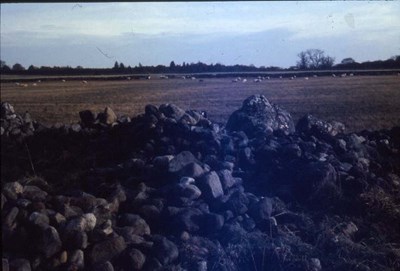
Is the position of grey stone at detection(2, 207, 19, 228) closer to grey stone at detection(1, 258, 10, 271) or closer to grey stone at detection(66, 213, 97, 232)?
grey stone at detection(1, 258, 10, 271)

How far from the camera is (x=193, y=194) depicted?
6473 millimetres

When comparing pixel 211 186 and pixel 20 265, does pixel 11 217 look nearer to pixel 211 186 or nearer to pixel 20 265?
pixel 20 265

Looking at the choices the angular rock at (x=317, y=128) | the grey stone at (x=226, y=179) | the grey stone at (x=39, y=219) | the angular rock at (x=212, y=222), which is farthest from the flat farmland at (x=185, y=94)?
the angular rock at (x=212, y=222)

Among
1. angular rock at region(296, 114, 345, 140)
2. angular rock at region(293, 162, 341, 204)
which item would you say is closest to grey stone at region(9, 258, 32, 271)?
angular rock at region(293, 162, 341, 204)

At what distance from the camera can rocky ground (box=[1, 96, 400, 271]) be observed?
557cm

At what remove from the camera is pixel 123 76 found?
686 centimetres

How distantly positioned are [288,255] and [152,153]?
2.80 meters

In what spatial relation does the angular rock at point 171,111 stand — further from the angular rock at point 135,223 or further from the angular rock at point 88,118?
the angular rock at point 135,223

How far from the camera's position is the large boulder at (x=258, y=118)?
895 cm

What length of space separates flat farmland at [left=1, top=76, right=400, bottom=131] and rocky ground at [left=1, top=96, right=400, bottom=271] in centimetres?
33

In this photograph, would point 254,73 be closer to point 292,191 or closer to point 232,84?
point 232,84

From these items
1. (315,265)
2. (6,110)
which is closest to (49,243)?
(315,265)

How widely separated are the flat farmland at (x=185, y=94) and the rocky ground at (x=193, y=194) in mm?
332

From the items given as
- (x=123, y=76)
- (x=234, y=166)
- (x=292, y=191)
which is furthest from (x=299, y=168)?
(x=123, y=76)
